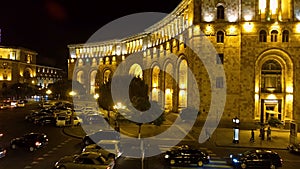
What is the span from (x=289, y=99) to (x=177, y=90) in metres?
16.1

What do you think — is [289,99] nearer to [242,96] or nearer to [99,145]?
[242,96]

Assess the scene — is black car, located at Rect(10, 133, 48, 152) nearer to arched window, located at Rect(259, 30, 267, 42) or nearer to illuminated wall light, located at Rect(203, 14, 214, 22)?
illuminated wall light, located at Rect(203, 14, 214, 22)

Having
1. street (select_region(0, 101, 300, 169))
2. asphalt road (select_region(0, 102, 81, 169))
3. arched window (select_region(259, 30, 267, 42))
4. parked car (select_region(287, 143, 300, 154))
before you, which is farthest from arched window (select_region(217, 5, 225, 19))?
asphalt road (select_region(0, 102, 81, 169))

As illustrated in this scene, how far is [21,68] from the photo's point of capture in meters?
118

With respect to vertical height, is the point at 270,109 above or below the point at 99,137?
above

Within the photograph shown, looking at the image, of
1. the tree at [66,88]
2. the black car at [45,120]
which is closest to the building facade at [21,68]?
the tree at [66,88]

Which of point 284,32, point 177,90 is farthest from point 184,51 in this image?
point 284,32

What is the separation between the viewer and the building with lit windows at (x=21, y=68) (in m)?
110

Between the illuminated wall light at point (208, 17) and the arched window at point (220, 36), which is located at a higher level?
the illuminated wall light at point (208, 17)

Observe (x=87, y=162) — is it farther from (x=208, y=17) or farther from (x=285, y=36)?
(x=285, y=36)

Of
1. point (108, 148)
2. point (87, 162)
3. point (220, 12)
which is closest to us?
point (87, 162)

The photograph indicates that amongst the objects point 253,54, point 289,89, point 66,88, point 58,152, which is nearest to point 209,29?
point 253,54

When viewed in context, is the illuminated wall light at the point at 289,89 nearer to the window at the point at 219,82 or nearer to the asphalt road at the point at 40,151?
the window at the point at 219,82

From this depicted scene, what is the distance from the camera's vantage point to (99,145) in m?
24.2
